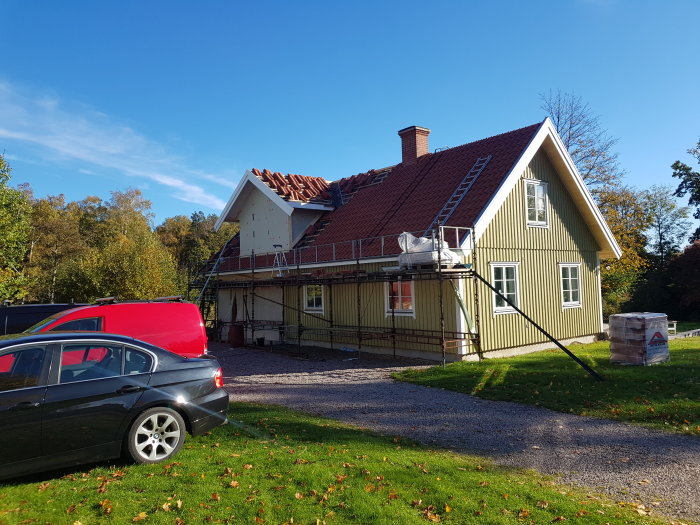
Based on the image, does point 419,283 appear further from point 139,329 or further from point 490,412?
point 139,329

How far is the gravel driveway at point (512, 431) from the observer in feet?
18.5

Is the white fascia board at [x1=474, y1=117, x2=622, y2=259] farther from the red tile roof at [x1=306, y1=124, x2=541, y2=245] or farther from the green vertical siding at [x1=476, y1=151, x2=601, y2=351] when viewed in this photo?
the green vertical siding at [x1=476, y1=151, x2=601, y2=351]

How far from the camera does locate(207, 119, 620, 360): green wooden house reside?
582 inches

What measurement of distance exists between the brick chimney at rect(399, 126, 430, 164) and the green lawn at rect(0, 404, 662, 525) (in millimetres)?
17188

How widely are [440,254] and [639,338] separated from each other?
5.29 m

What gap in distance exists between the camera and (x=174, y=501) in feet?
15.3

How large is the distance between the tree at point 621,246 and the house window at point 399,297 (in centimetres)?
1854

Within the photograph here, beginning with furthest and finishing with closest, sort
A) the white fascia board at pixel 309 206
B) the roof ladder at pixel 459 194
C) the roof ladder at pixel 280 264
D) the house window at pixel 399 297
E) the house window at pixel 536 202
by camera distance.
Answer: the white fascia board at pixel 309 206, the roof ladder at pixel 280 264, the house window at pixel 536 202, the roof ladder at pixel 459 194, the house window at pixel 399 297

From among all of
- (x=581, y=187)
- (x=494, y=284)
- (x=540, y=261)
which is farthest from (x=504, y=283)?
(x=581, y=187)

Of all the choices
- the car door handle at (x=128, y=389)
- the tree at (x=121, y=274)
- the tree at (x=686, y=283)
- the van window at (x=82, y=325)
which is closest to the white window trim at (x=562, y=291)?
the van window at (x=82, y=325)

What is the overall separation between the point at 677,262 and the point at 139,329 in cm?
3360

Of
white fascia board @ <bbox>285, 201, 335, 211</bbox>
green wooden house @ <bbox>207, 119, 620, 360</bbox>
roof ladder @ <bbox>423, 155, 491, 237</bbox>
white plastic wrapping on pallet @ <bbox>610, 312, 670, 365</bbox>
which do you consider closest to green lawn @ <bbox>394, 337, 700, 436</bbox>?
white plastic wrapping on pallet @ <bbox>610, 312, 670, 365</bbox>

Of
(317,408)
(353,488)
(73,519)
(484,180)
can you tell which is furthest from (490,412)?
(484,180)

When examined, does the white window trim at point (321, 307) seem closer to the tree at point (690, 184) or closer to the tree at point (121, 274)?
the tree at point (121, 274)
